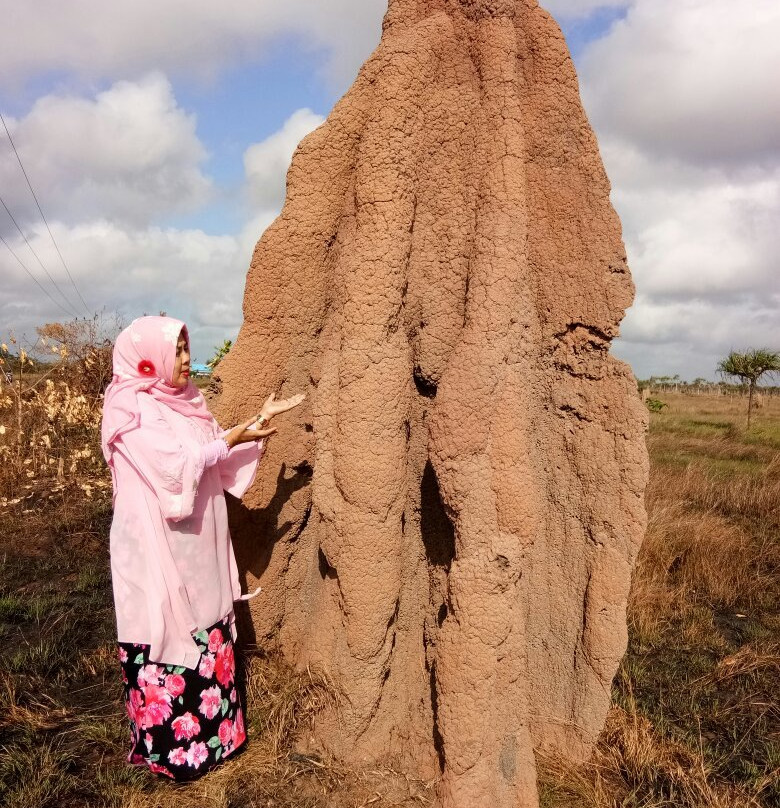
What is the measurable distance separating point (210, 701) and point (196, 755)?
209 mm

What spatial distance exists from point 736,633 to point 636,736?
196 cm

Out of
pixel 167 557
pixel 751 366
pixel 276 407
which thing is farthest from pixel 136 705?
pixel 751 366

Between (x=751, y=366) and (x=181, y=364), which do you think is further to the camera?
(x=751, y=366)

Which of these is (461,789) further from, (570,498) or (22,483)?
(22,483)

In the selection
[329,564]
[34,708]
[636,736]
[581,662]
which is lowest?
[636,736]

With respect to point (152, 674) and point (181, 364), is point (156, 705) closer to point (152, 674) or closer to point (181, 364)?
point (152, 674)

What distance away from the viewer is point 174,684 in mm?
2461

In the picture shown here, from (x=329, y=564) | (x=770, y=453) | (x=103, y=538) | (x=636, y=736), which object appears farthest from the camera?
(x=770, y=453)

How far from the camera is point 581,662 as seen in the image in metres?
2.80

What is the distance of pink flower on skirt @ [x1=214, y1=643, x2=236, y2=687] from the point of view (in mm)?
2580

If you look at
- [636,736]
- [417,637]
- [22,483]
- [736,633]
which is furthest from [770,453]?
[22,483]

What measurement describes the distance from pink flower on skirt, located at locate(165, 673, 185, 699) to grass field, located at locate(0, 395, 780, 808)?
1.22 feet

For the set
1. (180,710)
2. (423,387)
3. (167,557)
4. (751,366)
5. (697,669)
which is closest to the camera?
(167,557)

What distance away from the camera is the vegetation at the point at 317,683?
2553mm
